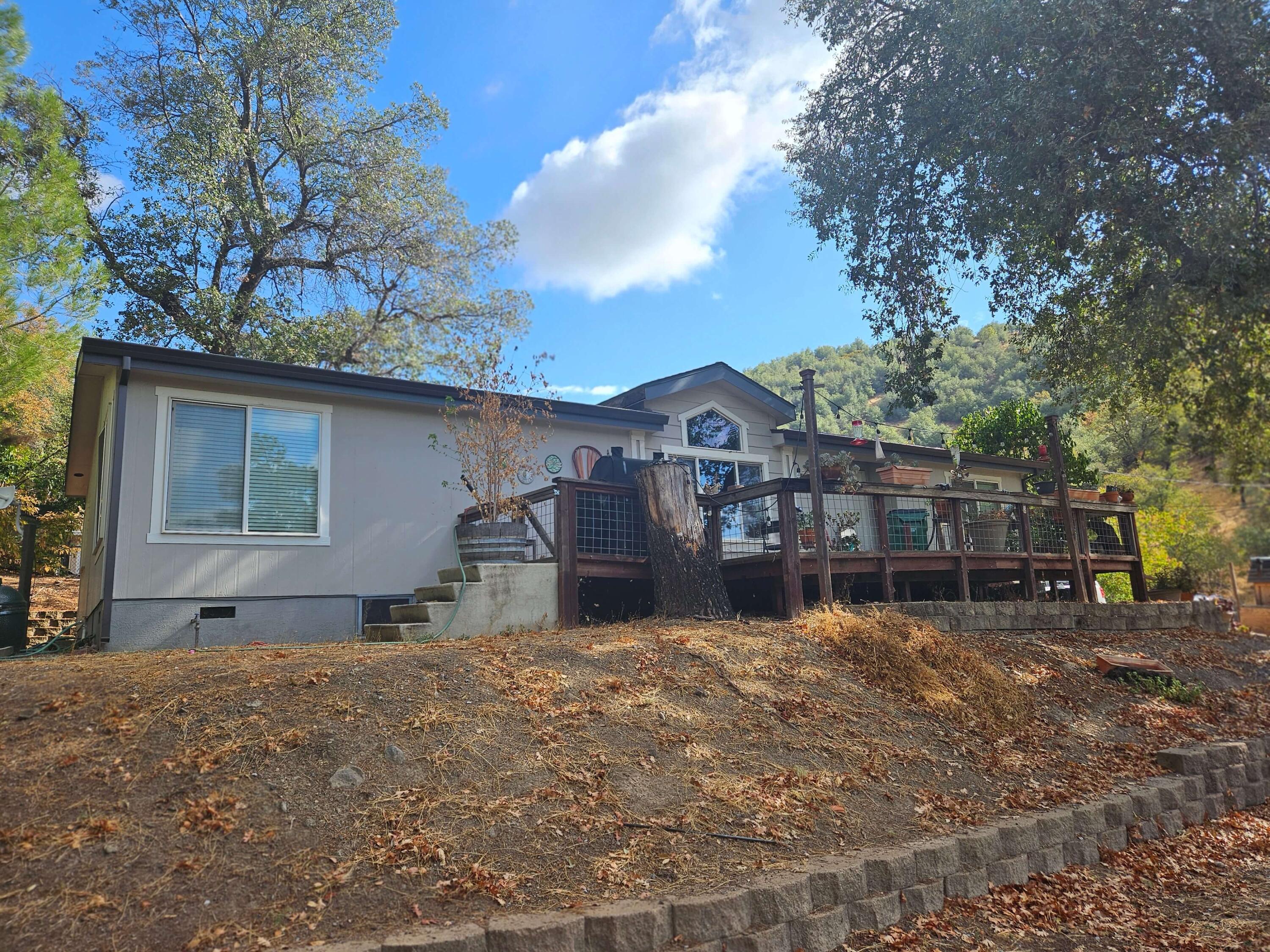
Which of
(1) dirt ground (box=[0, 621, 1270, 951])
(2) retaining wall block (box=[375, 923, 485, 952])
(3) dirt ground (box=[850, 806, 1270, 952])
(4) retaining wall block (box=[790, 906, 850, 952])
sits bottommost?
(3) dirt ground (box=[850, 806, 1270, 952])

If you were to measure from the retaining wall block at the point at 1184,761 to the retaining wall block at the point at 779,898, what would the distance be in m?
4.64

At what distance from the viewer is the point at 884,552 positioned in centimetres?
903

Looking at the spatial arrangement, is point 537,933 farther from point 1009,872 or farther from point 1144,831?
point 1144,831

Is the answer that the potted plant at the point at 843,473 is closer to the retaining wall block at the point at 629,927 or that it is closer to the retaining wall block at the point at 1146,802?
the retaining wall block at the point at 1146,802

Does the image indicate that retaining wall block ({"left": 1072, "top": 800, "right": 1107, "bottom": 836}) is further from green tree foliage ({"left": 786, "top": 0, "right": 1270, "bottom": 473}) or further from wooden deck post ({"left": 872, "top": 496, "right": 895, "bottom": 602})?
green tree foliage ({"left": 786, "top": 0, "right": 1270, "bottom": 473})

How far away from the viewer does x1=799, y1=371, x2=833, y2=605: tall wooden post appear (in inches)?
320

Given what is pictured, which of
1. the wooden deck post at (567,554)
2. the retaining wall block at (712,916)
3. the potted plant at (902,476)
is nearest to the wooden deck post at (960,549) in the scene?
the potted plant at (902,476)

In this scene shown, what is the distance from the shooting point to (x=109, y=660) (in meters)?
5.78

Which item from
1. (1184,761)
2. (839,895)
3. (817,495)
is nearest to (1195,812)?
(1184,761)

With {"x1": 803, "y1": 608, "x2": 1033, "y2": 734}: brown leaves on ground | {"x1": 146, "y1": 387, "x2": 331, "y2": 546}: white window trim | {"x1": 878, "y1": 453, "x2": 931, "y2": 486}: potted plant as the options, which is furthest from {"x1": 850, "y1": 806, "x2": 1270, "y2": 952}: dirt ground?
{"x1": 146, "y1": 387, "x2": 331, "y2": 546}: white window trim

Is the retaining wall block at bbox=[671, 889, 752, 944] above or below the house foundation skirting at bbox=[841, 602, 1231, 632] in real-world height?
below

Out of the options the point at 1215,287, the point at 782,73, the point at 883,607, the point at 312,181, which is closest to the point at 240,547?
the point at 883,607

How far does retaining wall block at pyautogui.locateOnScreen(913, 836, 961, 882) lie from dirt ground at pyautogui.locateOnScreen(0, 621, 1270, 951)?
0.59 feet

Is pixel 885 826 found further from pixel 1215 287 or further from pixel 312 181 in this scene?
pixel 312 181
